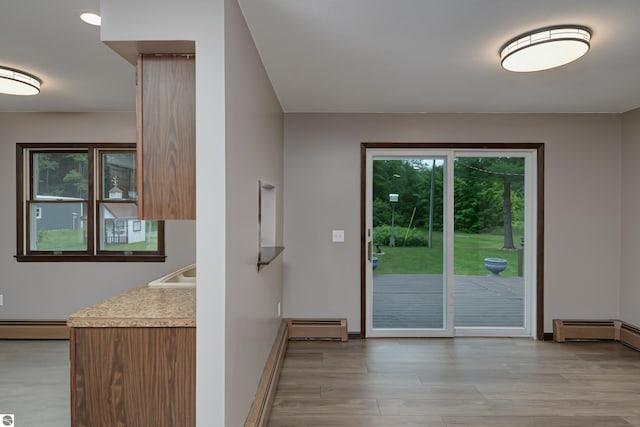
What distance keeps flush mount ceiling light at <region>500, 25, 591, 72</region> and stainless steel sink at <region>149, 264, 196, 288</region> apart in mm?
2610

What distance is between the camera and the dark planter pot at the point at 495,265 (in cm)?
408

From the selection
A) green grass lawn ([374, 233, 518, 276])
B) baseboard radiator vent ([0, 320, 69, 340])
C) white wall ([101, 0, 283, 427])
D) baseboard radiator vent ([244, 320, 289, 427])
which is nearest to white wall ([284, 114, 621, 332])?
green grass lawn ([374, 233, 518, 276])

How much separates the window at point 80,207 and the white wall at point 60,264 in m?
0.09

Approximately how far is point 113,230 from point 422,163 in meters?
3.61

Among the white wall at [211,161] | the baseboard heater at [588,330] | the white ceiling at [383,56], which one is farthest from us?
the baseboard heater at [588,330]

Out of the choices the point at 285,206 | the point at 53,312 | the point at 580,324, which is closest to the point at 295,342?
the point at 285,206

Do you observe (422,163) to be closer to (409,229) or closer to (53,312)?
(409,229)

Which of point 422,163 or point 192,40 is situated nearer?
point 192,40

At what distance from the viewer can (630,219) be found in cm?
375

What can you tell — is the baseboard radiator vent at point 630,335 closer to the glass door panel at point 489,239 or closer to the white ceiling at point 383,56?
the glass door panel at point 489,239

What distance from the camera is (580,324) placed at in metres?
3.82

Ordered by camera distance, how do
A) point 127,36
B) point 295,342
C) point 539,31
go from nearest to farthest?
point 127,36
point 539,31
point 295,342

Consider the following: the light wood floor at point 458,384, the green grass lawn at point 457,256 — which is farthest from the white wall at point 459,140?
A: the light wood floor at point 458,384

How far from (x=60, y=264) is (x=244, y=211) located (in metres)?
3.24
